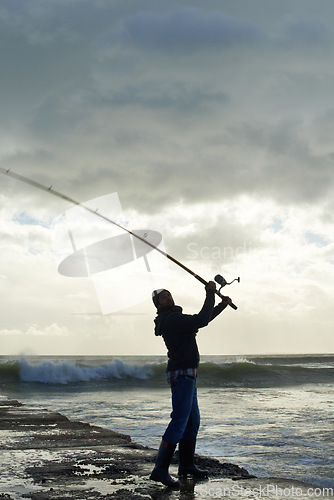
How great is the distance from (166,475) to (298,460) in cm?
322

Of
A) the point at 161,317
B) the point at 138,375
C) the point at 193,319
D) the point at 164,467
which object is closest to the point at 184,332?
the point at 193,319

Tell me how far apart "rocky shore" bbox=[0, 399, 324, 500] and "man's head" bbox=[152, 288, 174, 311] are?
1.40m

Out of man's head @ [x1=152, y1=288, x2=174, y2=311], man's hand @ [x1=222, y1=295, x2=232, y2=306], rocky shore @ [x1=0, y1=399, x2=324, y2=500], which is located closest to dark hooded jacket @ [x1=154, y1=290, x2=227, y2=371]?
man's head @ [x1=152, y1=288, x2=174, y2=311]

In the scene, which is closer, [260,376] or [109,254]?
[109,254]

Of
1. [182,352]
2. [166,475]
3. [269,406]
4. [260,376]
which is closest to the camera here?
[166,475]

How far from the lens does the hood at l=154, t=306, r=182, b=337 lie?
4.15 meters

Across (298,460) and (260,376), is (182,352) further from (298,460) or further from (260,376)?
(260,376)

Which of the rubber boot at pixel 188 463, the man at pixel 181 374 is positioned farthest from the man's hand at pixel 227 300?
the rubber boot at pixel 188 463

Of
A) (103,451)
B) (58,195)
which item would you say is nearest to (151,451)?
(103,451)

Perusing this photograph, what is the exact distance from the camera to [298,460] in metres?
6.29

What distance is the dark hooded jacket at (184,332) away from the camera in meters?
3.95

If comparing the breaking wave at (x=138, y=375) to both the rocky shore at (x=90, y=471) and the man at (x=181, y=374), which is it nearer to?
the rocky shore at (x=90, y=471)

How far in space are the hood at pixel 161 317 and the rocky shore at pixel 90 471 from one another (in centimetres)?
118

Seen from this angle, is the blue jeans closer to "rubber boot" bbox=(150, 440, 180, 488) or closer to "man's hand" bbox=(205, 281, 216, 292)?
"rubber boot" bbox=(150, 440, 180, 488)
